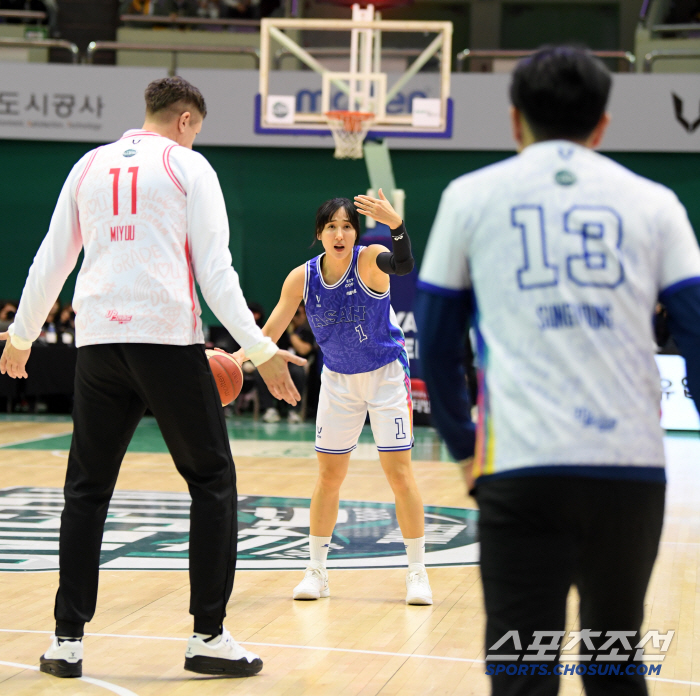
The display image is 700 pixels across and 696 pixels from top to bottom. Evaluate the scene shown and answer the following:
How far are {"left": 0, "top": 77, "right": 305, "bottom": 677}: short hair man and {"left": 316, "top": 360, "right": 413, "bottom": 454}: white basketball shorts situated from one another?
1.26 m

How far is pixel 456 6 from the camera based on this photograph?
64.7 feet

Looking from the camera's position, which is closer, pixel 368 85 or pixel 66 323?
pixel 368 85

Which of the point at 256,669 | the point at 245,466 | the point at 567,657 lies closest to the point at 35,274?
the point at 256,669

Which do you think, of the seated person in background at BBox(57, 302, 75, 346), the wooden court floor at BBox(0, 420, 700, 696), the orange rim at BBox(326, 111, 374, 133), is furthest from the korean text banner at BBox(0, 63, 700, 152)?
the wooden court floor at BBox(0, 420, 700, 696)

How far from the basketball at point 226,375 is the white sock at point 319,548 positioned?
0.96 metres

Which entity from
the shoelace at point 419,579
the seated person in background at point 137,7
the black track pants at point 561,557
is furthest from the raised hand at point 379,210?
the seated person in background at point 137,7

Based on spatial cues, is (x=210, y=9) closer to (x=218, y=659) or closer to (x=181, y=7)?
(x=181, y=7)

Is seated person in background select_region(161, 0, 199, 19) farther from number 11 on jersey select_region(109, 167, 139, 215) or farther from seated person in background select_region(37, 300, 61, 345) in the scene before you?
number 11 on jersey select_region(109, 167, 139, 215)

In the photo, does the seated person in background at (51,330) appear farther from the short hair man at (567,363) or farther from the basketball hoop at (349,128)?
the short hair man at (567,363)

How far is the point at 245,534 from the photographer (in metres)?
5.95

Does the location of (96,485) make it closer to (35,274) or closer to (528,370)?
(35,274)

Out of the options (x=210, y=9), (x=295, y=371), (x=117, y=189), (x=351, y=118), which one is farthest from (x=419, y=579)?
(x=210, y=9)

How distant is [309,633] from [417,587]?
2.33 feet

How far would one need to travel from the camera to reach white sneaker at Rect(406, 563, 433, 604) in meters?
4.40
